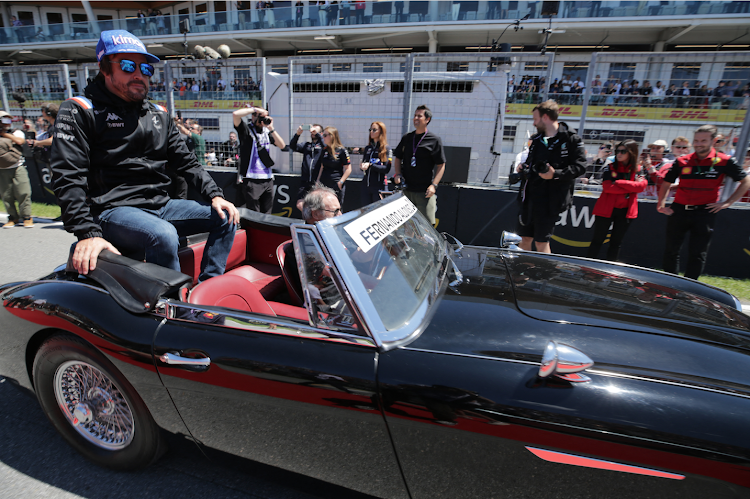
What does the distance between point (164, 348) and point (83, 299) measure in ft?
1.77

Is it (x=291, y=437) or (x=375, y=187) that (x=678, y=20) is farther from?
(x=291, y=437)

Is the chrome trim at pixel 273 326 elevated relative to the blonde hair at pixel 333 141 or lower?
Result: lower

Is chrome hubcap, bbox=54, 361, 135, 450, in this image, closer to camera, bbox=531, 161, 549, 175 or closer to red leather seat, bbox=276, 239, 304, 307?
red leather seat, bbox=276, 239, 304, 307

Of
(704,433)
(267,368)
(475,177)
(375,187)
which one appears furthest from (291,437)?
(475,177)

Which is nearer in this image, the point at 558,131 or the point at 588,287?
the point at 588,287

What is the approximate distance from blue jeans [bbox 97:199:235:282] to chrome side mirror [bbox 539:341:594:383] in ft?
6.49

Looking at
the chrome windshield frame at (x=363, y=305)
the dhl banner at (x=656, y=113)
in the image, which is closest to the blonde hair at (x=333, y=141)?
the dhl banner at (x=656, y=113)

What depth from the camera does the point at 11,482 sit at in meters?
1.89

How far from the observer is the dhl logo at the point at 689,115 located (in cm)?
509

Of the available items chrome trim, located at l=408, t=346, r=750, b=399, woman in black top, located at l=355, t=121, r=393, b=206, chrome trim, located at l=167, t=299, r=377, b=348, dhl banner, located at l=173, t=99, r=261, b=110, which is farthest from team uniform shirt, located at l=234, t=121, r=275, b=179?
chrome trim, located at l=408, t=346, r=750, b=399

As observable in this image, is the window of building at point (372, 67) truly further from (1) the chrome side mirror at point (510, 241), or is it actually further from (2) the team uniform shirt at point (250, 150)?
(1) the chrome side mirror at point (510, 241)

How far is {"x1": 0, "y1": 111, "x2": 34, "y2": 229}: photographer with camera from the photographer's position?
6465 millimetres

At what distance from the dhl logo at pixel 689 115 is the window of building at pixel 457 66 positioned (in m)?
2.80

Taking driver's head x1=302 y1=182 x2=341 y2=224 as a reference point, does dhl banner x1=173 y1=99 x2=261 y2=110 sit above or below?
above
